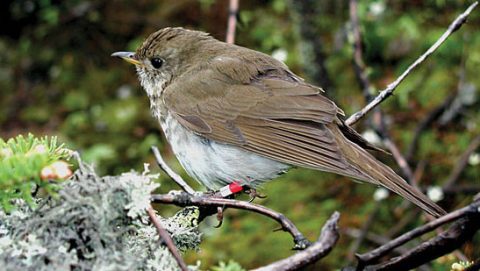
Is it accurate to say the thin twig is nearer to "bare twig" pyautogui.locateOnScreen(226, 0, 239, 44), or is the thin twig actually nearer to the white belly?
"bare twig" pyautogui.locateOnScreen(226, 0, 239, 44)

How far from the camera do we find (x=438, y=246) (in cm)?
189

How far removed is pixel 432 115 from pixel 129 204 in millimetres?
4384

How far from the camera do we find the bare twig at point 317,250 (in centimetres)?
180

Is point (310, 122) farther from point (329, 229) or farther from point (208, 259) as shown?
point (329, 229)

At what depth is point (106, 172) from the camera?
19.2 ft

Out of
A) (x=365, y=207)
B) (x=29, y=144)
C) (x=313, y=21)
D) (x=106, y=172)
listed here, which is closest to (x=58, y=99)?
(x=106, y=172)

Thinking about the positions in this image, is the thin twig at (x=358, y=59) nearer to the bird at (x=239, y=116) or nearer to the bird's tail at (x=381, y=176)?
the bird at (x=239, y=116)

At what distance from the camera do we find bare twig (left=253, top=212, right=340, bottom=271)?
180cm

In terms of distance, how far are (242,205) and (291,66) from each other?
5.07 metres

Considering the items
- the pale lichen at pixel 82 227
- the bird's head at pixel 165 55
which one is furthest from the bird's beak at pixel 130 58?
the pale lichen at pixel 82 227

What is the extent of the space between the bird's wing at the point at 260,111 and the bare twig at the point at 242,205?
49.8 inches

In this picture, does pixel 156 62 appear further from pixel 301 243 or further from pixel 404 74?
pixel 301 243

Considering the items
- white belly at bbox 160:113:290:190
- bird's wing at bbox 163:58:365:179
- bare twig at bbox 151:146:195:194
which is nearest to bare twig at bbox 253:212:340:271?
bare twig at bbox 151:146:195:194

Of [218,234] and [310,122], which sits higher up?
[310,122]
